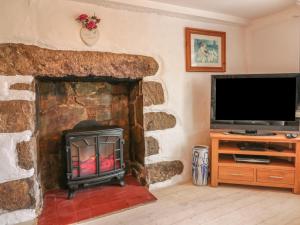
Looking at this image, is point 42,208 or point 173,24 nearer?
point 42,208

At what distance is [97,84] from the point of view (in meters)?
2.58

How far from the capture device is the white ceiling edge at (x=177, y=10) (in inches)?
85.6

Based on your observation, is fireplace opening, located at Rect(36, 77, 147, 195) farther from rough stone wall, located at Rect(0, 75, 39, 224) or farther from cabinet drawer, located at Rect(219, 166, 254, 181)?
cabinet drawer, located at Rect(219, 166, 254, 181)

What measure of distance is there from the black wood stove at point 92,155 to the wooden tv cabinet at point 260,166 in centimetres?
→ 107

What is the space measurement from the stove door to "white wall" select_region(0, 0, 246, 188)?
1.98 feet

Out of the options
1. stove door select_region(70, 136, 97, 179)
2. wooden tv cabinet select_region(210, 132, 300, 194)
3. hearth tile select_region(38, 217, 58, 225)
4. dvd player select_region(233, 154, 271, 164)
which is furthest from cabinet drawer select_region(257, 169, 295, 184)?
hearth tile select_region(38, 217, 58, 225)

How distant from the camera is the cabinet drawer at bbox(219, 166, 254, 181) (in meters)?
2.48

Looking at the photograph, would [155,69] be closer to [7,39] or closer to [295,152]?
[7,39]

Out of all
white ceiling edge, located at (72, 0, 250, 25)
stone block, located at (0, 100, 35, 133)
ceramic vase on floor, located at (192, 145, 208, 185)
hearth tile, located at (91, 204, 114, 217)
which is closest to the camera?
stone block, located at (0, 100, 35, 133)

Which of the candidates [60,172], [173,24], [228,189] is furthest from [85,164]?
[173,24]

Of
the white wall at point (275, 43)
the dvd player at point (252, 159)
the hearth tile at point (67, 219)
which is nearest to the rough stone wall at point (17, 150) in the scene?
the hearth tile at point (67, 219)

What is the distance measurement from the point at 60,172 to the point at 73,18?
1584 mm

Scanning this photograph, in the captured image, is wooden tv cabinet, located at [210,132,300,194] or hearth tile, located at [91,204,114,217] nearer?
hearth tile, located at [91,204,114,217]

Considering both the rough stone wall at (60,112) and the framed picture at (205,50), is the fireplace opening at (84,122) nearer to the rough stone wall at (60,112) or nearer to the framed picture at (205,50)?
the rough stone wall at (60,112)
